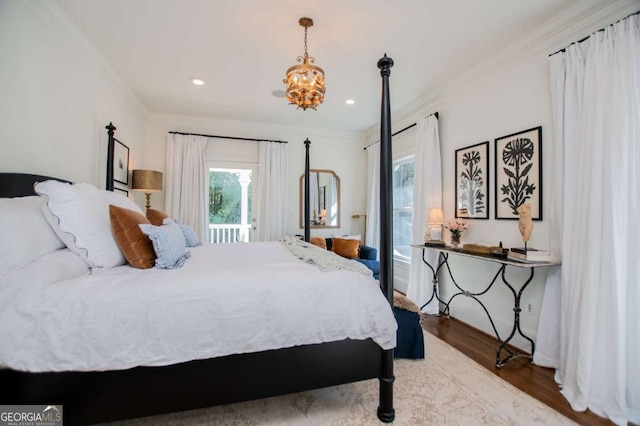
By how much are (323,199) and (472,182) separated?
A: 267 centimetres

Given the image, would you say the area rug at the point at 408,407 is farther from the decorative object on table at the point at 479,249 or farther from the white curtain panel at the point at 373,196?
the white curtain panel at the point at 373,196

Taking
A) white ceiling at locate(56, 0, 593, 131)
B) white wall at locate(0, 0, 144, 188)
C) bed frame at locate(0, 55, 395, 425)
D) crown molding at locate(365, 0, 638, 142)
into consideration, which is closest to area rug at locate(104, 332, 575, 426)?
bed frame at locate(0, 55, 395, 425)

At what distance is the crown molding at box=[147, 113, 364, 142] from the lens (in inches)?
173

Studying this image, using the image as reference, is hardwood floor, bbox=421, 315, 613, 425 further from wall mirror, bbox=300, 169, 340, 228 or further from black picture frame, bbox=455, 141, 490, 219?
wall mirror, bbox=300, 169, 340, 228

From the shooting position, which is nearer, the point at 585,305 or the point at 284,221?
the point at 585,305

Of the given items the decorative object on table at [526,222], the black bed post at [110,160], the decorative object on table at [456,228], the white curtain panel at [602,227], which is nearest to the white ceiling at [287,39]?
the white curtain panel at [602,227]

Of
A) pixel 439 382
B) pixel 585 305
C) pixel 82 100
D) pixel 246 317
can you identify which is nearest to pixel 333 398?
pixel 439 382

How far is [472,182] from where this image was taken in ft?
9.83

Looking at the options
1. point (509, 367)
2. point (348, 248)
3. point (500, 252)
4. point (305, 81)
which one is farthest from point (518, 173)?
point (348, 248)

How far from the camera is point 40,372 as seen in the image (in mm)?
1144

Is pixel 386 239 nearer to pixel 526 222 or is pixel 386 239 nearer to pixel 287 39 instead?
pixel 526 222

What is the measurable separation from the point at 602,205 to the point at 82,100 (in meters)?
4.22

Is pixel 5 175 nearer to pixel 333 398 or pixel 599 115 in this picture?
pixel 333 398

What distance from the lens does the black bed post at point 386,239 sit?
1552 mm
